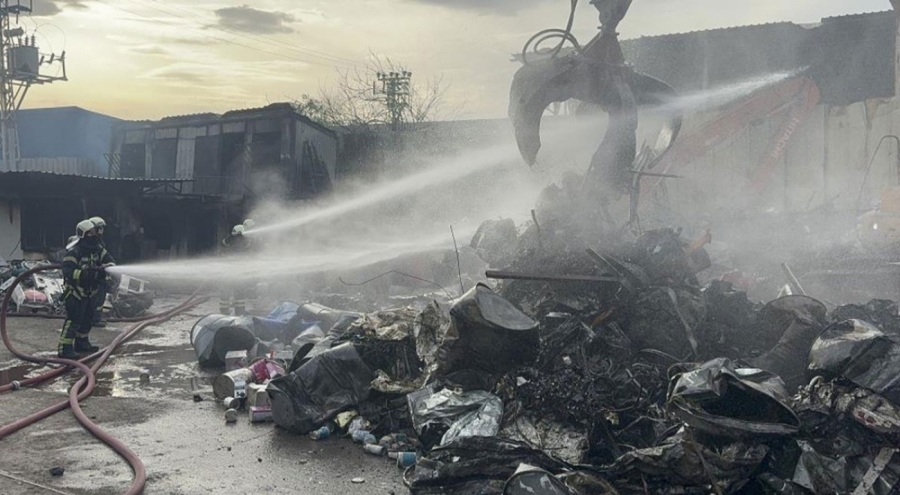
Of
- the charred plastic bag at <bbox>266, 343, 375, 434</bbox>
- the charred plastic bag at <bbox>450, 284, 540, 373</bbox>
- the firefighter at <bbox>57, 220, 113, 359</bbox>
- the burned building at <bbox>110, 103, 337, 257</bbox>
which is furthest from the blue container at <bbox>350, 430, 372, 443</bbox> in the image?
the burned building at <bbox>110, 103, 337, 257</bbox>

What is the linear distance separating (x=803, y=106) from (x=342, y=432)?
1511 cm

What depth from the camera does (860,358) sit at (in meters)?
5.07

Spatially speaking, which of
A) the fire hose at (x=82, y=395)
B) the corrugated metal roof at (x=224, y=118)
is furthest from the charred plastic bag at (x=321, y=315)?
the corrugated metal roof at (x=224, y=118)

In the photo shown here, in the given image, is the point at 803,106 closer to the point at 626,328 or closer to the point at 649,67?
the point at 649,67

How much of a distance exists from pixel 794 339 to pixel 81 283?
28.0ft

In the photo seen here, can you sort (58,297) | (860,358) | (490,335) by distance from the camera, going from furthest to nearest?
1. (58,297)
2. (490,335)
3. (860,358)

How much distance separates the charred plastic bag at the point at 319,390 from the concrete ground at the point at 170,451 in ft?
0.57

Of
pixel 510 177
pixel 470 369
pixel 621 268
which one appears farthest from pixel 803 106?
pixel 470 369

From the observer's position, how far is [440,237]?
15859 millimetres

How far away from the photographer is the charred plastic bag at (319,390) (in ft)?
20.8

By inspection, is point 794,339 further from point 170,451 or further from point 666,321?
point 170,451

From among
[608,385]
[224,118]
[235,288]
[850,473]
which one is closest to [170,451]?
[608,385]

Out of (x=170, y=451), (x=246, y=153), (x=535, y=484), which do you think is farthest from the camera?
(x=246, y=153)

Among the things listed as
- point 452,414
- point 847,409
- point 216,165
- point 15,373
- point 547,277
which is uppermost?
point 216,165
